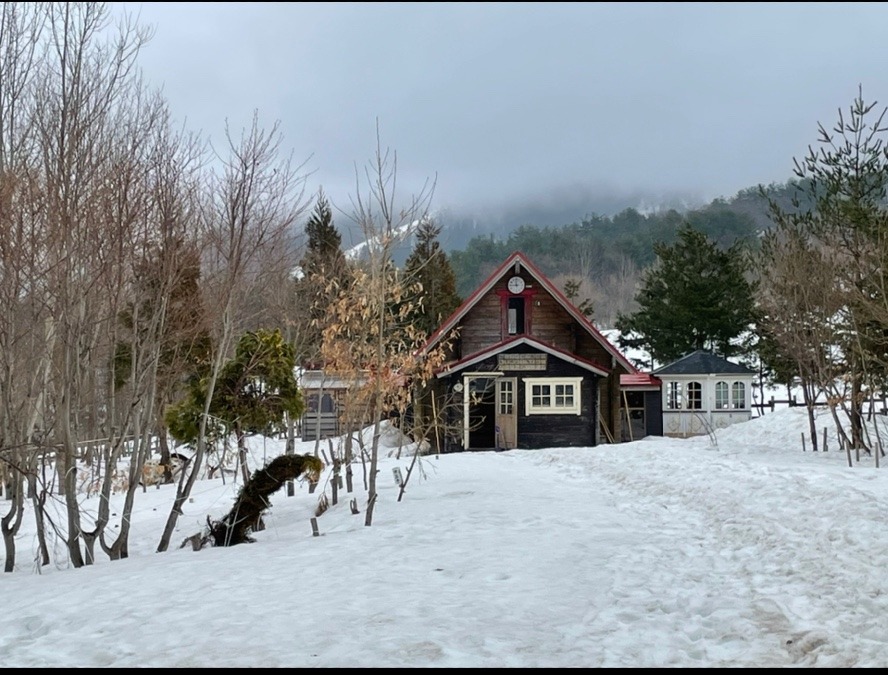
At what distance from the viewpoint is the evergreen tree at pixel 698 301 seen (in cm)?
3766

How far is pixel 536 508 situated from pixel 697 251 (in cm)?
3058

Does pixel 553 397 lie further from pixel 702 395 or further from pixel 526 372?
pixel 702 395

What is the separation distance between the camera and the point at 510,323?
27156 millimetres

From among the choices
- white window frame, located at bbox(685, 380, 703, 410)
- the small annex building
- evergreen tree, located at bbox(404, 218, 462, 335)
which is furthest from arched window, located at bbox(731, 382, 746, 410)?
evergreen tree, located at bbox(404, 218, 462, 335)

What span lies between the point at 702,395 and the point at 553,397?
385 inches

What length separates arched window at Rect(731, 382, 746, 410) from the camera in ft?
100

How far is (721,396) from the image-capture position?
30641 mm

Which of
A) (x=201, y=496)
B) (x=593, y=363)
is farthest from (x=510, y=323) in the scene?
(x=201, y=496)

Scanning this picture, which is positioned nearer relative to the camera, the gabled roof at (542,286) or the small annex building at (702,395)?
the gabled roof at (542,286)

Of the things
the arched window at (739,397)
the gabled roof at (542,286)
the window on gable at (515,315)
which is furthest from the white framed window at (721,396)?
the window on gable at (515,315)

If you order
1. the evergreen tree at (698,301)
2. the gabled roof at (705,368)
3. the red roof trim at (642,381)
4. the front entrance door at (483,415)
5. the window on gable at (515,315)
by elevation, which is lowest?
the front entrance door at (483,415)

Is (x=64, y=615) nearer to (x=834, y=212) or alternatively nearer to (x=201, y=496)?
(x=201, y=496)

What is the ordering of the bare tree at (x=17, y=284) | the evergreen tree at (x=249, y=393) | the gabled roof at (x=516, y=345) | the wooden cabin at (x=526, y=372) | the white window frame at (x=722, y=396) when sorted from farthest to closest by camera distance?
1. the white window frame at (x=722, y=396)
2. the wooden cabin at (x=526, y=372)
3. the gabled roof at (x=516, y=345)
4. the evergreen tree at (x=249, y=393)
5. the bare tree at (x=17, y=284)

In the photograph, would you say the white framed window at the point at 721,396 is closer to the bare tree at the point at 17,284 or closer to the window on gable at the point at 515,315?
the window on gable at the point at 515,315
